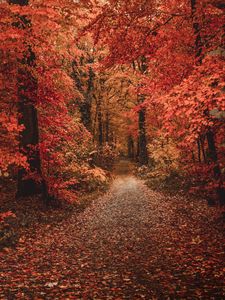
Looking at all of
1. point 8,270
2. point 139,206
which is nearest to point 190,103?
point 8,270

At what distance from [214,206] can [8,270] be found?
8.51 meters

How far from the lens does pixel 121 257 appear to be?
8.20 metres

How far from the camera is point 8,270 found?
7250 mm

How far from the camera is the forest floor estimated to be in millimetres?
6113

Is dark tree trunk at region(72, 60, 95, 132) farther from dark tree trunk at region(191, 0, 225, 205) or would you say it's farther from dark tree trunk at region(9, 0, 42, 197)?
dark tree trunk at region(191, 0, 225, 205)

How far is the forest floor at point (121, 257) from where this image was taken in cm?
611

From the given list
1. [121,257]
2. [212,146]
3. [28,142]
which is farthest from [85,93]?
[121,257]

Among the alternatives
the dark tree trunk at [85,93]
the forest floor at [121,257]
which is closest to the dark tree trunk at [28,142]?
the forest floor at [121,257]

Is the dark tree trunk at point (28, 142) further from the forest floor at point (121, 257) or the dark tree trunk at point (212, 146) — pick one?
the dark tree trunk at point (212, 146)

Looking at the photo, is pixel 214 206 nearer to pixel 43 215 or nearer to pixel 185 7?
pixel 43 215

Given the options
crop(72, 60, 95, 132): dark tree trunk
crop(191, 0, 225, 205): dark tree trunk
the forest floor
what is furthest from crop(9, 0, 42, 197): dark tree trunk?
crop(72, 60, 95, 132): dark tree trunk

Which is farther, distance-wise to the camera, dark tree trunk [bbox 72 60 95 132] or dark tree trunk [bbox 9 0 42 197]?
dark tree trunk [bbox 72 60 95 132]

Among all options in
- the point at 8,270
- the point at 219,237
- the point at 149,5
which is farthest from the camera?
the point at 219,237

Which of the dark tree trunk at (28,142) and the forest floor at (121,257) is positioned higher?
the dark tree trunk at (28,142)
